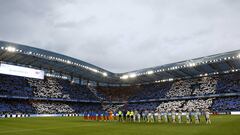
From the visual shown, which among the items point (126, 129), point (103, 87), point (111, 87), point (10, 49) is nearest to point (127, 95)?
point (111, 87)

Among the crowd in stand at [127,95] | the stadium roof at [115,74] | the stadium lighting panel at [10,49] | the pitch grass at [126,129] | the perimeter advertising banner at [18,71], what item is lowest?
the pitch grass at [126,129]

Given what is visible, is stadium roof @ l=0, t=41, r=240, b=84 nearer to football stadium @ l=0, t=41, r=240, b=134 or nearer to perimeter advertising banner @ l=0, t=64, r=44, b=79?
football stadium @ l=0, t=41, r=240, b=134

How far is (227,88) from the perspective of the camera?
228ft

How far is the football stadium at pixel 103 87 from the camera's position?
63062 millimetres

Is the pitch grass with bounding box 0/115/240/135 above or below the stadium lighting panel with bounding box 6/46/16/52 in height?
below

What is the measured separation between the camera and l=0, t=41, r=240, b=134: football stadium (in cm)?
6306

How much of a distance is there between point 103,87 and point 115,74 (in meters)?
11.8

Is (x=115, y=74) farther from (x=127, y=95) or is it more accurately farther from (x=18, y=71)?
(x=18, y=71)

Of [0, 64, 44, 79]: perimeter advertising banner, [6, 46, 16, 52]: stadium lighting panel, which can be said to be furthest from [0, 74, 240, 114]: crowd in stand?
[6, 46, 16, 52]: stadium lighting panel

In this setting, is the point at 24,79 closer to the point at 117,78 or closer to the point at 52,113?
the point at 52,113

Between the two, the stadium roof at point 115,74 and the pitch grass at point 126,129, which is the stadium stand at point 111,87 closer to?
the stadium roof at point 115,74

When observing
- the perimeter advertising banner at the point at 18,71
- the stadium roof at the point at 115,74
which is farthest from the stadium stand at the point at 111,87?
the perimeter advertising banner at the point at 18,71

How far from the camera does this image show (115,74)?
90938mm

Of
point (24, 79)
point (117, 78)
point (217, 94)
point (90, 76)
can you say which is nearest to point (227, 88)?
point (217, 94)
